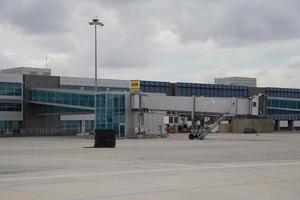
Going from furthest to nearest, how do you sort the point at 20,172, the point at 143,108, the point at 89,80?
the point at 89,80
the point at 143,108
the point at 20,172

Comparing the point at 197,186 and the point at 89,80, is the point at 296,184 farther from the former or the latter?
the point at 89,80

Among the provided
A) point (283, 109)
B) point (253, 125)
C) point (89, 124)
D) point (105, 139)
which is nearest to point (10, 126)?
point (89, 124)

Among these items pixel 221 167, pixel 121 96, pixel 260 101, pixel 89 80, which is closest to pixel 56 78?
pixel 89 80

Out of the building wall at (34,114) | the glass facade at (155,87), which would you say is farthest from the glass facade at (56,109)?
the glass facade at (155,87)

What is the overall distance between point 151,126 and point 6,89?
3560 cm

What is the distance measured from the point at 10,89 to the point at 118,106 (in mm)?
31627

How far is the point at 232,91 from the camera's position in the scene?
164 metres

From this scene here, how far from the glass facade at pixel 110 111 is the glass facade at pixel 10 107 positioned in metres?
25.7

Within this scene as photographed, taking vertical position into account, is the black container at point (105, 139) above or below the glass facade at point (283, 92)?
below

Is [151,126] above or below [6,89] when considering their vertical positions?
below

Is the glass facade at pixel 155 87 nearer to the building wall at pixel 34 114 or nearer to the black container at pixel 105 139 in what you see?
the building wall at pixel 34 114

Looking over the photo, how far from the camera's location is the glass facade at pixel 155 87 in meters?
149

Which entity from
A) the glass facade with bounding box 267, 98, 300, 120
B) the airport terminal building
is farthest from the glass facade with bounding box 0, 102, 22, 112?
the glass facade with bounding box 267, 98, 300, 120

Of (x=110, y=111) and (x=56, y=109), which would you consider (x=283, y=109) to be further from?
(x=110, y=111)
